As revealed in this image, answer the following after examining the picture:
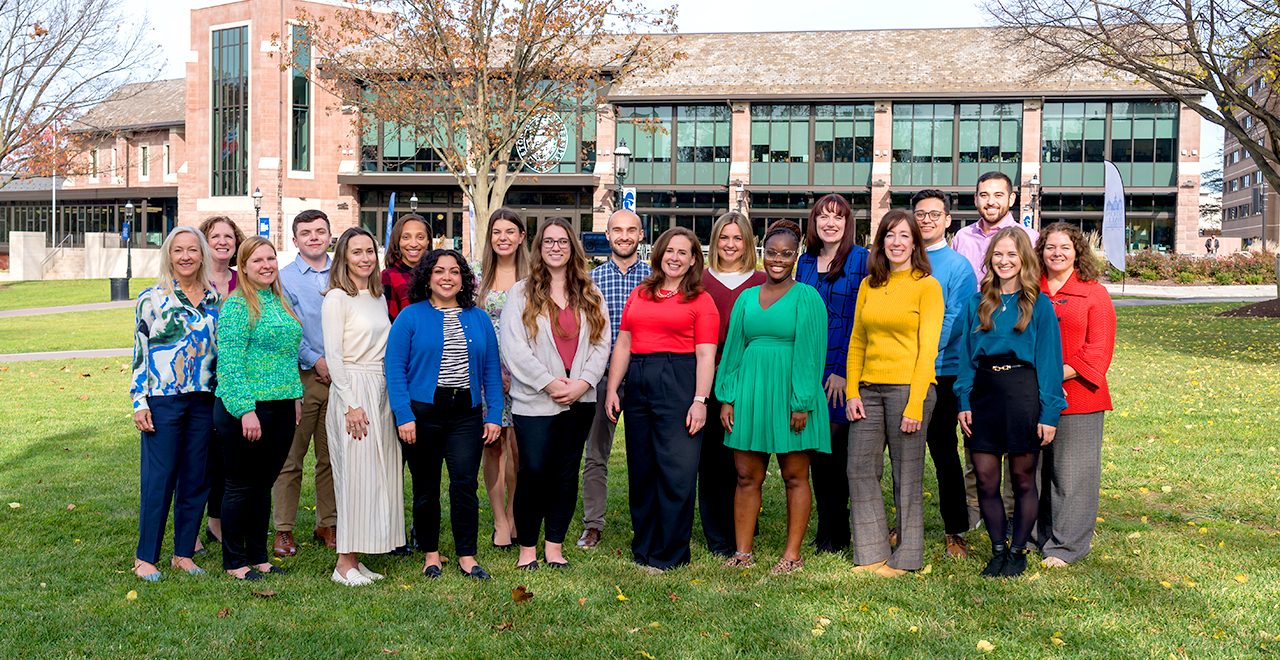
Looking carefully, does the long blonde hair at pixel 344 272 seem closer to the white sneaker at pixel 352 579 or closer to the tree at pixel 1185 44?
the white sneaker at pixel 352 579

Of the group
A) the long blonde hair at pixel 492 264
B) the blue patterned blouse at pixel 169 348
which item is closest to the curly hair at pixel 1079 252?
the long blonde hair at pixel 492 264

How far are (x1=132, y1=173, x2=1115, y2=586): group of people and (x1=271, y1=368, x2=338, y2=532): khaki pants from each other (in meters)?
0.08

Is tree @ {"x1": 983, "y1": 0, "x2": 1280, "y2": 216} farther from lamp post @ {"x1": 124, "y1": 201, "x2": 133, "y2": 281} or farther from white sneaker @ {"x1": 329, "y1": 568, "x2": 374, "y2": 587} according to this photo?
lamp post @ {"x1": 124, "y1": 201, "x2": 133, "y2": 281}

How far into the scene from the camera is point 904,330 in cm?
520

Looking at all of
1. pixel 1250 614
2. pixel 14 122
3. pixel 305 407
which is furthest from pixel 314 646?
pixel 14 122

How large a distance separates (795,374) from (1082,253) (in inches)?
70.7

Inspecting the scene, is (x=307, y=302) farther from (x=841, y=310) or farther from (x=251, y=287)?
(x=841, y=310)

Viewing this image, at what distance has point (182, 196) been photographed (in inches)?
2078

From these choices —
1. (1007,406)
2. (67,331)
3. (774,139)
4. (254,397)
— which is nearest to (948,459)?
(1007,406)

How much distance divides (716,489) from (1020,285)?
2184 mm

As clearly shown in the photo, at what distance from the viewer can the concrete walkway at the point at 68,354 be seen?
15828mm

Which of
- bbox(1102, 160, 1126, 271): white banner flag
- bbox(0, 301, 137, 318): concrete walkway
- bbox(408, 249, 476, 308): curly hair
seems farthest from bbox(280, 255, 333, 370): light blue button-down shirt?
bbox(0, 301, 137, 318): concrete walkway

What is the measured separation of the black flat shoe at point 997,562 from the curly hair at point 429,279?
3285 mm

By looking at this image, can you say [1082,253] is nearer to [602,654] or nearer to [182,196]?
[602,654]
